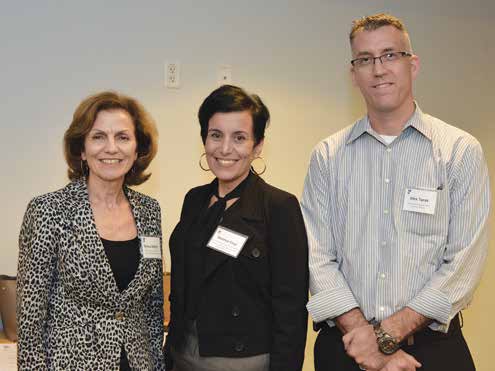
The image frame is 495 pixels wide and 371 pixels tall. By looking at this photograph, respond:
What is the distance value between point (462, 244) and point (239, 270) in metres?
0.76

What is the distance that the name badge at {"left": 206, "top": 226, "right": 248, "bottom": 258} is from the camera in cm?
213

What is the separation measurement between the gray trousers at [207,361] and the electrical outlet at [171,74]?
5.45ft

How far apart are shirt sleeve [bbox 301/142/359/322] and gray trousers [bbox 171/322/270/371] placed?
9.8 inches

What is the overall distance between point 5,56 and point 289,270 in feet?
6.75

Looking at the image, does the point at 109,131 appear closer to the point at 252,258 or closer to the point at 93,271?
the point at 93,271

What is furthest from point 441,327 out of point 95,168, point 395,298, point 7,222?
point 7,222

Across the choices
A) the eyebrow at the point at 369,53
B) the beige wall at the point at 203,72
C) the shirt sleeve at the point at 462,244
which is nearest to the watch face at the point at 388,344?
the shirt sleeve at the point at 462,244

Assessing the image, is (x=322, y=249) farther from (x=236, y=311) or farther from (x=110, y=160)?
(x=110, y=160)

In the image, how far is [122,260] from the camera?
86.7 inches

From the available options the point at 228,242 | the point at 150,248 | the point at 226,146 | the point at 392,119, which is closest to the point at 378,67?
the point at 392,119

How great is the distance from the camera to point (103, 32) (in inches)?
132

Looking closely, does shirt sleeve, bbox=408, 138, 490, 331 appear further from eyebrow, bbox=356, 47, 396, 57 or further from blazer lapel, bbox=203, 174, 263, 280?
blazer lapel, bbox=203, 174, 263, 280

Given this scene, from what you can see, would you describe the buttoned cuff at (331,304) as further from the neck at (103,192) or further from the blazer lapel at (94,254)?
Answer: the neck at (103,192)

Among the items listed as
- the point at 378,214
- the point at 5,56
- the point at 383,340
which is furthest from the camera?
the point at 5,56
